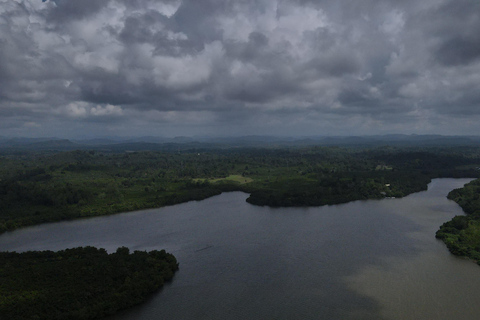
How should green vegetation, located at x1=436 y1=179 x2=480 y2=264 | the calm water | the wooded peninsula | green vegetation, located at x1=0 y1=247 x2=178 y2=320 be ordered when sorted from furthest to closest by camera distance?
green vegetation, located at x1=436 y1=179 x2=480 y2=264 → the wooded peninsula → the calm water → green vegetation, located at x1=0 y1=247 x2=178 y2=320

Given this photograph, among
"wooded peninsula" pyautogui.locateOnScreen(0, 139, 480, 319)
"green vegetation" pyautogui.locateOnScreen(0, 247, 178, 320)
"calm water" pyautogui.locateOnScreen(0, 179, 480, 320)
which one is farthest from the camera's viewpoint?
"wooded peninsula" pyautogui.locateOnScreen(0, 139, 480, 319)

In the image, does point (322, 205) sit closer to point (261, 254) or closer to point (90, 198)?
point (261, 254)

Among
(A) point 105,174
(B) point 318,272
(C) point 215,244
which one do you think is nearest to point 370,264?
(B) point 318,272

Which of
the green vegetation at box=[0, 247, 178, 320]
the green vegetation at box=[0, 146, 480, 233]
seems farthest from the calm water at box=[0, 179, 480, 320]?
the green vegetation at box=[0, 146, 480, 233]

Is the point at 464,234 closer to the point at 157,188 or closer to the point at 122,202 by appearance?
the point at 122,202

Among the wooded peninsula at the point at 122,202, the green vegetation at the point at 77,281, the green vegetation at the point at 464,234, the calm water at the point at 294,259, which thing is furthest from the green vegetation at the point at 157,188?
the green vegetation at the point at 77,281

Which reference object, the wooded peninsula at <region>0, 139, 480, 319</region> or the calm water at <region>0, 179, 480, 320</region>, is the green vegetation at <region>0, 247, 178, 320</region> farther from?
the calm water at <region>0, 179, 480, 320</region>

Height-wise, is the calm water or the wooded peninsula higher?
the wooded peninsula

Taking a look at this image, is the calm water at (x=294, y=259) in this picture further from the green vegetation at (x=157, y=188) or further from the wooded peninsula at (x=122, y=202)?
the green vegetation at (x=157, y=188)
